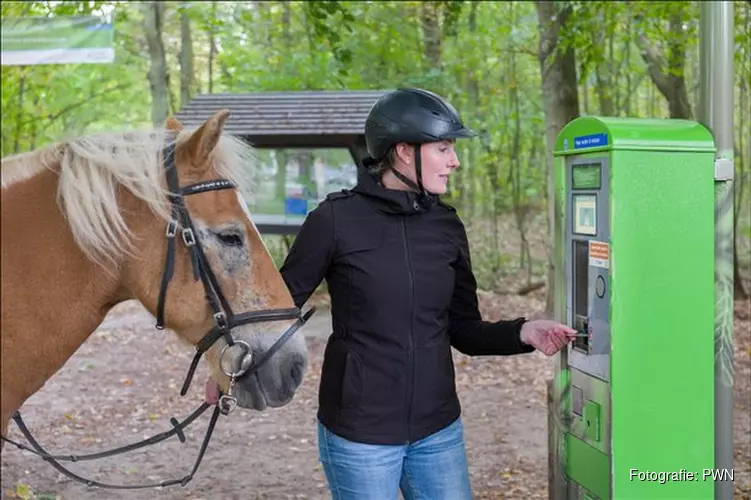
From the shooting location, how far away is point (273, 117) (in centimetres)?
1090

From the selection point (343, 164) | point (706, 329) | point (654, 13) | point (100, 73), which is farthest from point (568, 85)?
point (100, 73)

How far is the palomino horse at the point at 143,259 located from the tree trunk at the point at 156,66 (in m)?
11.3

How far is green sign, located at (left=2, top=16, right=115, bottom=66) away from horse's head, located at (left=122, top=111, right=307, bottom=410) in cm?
852

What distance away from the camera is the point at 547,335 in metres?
2.79

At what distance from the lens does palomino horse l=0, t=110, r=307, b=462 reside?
2070 mm

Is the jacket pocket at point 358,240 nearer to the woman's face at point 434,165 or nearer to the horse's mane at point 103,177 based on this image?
the woman's face at point 434,165

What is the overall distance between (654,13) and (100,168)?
855cm

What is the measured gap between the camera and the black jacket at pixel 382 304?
259 cm

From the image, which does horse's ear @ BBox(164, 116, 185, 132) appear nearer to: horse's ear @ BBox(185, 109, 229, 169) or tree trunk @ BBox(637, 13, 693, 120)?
horse's ear @ BBox(185, 109, 229, 169)

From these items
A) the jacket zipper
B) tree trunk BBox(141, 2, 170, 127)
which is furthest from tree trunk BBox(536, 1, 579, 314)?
the jacket zipper

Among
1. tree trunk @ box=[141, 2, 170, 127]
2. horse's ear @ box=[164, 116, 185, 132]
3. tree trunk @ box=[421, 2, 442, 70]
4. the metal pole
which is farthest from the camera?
tree trunk @ box=[421, 2, 442, 70]

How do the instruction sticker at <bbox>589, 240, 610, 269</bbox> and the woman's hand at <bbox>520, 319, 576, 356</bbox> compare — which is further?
the woman's hand at <bbox>520, 319, 576, 356</bbox>

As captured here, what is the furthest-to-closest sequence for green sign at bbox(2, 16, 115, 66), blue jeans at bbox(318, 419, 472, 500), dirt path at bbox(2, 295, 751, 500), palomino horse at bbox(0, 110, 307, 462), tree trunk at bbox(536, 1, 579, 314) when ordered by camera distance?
green sign at bbox(2, 16, 115, 66) < tree trunk at bbox(536, 1, 579, 314) < dirt path at bbox(2, 295, 751, 500) < blue jeans at bbox(318, 419, 472, 500) < palomino horse at bbox(0, 110, 307, 462)

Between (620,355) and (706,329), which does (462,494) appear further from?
(706,329)
